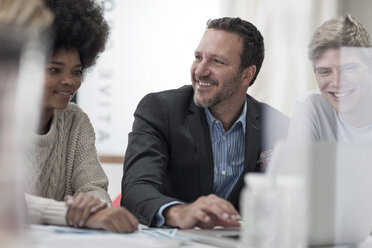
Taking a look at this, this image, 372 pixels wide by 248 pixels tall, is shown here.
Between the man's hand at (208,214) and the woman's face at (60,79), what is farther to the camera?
the woman's face at (60,79)

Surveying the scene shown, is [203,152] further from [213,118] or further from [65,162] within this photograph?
[65,162]

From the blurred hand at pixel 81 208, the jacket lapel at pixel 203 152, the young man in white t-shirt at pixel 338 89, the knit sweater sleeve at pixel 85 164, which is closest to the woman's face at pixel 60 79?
the knit sweater sleeve at pixel 85 164

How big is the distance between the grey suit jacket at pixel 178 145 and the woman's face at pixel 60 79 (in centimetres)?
28

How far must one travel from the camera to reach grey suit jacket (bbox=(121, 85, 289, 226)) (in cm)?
177

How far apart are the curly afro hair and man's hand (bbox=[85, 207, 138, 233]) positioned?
732mm

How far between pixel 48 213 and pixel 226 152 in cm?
79

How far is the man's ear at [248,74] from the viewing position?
86.3 inches

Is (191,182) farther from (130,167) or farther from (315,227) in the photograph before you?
(315,227)

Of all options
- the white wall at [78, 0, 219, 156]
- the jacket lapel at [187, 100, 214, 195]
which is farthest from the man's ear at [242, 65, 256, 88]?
the white wall at [78, 0, 219, 156]

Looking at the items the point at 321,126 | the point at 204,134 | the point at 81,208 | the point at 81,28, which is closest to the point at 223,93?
the point at 204,134

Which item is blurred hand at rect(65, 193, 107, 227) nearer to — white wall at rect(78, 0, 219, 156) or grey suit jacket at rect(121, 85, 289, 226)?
grey suit jacket at rect(121, 85, 289, 226)

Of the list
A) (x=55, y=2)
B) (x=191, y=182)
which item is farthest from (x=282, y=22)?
(x=55, y=2)

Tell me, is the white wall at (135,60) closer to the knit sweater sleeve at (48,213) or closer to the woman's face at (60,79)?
A: the woman's face at (60,79)

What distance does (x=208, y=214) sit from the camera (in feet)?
4.13
